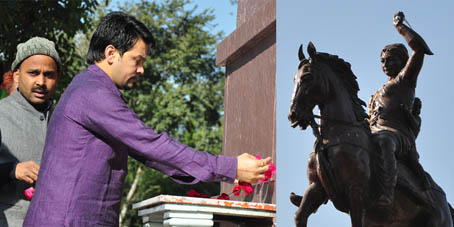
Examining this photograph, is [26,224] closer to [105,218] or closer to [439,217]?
[105,218]

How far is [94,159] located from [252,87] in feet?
11.3

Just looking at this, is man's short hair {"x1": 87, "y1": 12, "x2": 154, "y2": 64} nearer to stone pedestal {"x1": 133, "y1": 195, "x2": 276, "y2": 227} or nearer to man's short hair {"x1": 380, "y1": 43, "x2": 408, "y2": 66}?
stone pedestal {"x1": 133, "y1": 195, "x2": 276, "y2": 227}

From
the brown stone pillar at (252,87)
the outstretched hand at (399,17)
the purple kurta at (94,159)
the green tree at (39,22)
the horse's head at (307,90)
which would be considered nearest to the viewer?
the purple kurta at (94,159)

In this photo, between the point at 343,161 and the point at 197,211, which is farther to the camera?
the point at 343,161

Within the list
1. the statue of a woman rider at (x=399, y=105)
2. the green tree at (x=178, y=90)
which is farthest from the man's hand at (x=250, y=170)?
the green tree at (x=178, y=90)

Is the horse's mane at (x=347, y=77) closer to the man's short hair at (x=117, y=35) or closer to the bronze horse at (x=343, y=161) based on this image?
the bronze horse at (x=343, y=161)

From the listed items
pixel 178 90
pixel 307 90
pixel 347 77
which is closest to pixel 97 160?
pixel 307 90

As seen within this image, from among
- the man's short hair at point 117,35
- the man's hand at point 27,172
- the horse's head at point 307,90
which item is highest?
the horse's head at point 307,90

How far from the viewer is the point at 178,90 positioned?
18500 mm

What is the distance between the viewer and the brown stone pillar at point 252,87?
467 cm

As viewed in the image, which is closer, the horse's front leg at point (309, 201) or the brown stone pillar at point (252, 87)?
the horse's front leg at point (309, 201)

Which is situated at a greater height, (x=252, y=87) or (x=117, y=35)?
(x=252, y=87)

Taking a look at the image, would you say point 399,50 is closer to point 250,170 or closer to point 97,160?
point 250,170

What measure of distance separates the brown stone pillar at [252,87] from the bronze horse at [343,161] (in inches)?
21.0
